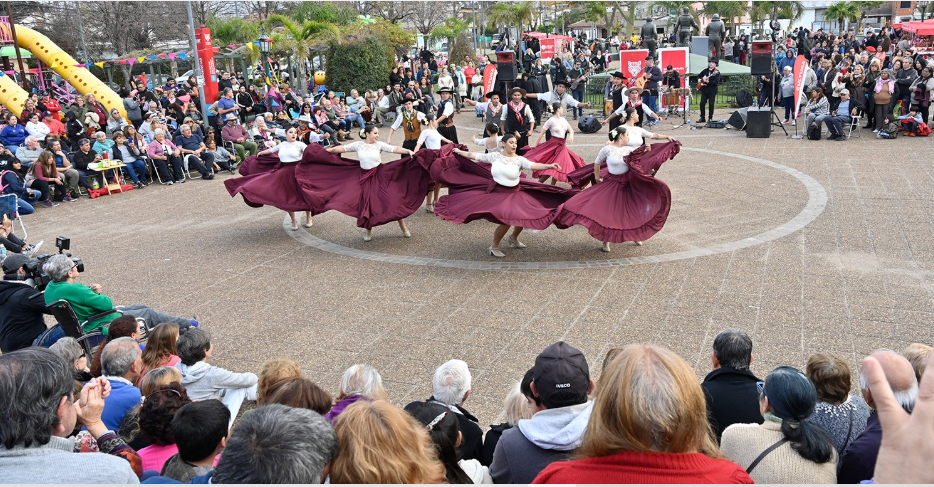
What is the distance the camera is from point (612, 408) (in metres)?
2.12

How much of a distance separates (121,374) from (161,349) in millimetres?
469

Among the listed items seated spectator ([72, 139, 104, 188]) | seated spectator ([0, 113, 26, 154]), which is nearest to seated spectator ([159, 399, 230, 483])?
seated spectator ([72, 139, 104, 188])

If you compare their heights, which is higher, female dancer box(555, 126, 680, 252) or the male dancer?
the male dancer

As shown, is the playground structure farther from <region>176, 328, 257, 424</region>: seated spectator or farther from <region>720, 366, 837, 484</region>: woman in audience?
<region>720, 366, 837, 484</region>: woman in audience

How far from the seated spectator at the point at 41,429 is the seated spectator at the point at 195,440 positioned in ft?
1.64

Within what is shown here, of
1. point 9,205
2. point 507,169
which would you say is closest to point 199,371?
point 507,169

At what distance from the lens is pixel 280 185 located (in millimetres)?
10375

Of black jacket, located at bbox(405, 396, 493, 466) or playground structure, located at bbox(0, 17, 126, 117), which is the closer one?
black jacket, located at bbox(405, 396, 493, 466)

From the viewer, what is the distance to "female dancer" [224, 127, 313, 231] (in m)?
10.2

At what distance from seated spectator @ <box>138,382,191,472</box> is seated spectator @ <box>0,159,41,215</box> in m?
10.5

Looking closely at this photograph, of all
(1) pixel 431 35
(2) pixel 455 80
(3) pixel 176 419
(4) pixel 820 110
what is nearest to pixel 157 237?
(3) pixel 176 419

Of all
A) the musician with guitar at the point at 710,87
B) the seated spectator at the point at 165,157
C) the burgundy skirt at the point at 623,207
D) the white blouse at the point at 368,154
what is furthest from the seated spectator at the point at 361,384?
the musician with guitar at the point at 710,87

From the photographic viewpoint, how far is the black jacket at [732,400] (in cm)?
393

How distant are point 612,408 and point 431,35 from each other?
4190cm
